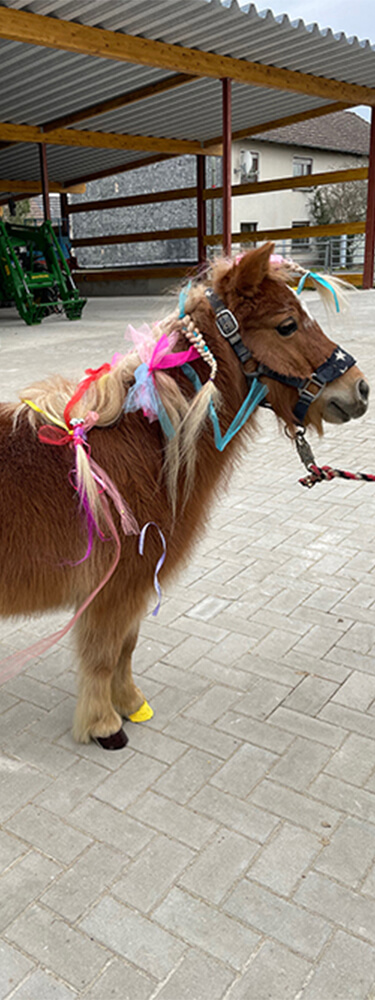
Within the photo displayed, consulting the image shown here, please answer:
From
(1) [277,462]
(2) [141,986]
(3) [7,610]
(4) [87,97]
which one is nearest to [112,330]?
(4) [87,97]

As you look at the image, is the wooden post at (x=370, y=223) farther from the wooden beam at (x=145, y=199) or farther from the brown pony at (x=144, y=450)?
the brown pony at (x=144, y=450)

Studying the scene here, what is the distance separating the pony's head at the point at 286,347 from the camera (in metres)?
2.06

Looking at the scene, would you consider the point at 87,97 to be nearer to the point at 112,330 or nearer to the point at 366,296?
the point at 112,330

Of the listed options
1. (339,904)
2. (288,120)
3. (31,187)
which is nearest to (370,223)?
(288,120)

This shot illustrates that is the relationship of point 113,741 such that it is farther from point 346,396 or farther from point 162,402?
point 346,396

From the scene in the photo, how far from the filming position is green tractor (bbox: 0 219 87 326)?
13.3m

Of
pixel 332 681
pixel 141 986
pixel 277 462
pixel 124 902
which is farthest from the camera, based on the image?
pixel 277 462

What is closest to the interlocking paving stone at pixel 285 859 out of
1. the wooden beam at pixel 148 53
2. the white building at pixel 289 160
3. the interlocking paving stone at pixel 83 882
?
the interlocking paving stone at pixel 83 882

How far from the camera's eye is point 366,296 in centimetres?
1498

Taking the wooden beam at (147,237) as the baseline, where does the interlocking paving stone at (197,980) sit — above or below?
below

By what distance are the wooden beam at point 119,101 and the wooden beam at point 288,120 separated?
3697 millimetres

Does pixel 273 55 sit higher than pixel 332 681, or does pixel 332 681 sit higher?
pixel 273 55

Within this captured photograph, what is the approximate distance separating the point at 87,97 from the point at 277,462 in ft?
32.8

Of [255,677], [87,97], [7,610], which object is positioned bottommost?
[255,677]
